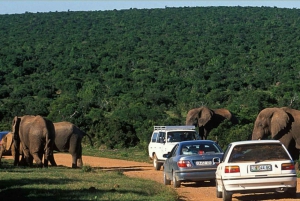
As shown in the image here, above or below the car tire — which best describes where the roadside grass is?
above

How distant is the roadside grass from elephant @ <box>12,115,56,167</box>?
4488 millimetres

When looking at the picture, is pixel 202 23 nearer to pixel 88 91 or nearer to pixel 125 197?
pixel 88 91

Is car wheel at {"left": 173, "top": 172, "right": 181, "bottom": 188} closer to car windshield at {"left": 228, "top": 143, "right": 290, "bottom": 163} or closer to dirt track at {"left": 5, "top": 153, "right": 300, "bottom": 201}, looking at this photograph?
dirt track at {"left": 5, "top": 153, "right": 300, "bottom": 201}

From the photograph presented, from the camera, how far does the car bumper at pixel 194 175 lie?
18.0 m

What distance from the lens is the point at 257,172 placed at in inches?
567

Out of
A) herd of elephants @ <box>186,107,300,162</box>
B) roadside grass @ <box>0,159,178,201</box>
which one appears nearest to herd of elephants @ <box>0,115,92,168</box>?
roadside grass @ <box>0,159,178,201</box>

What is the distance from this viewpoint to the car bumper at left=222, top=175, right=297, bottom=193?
14.4 m

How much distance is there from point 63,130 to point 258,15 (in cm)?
12706

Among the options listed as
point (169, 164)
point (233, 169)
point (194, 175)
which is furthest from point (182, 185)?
point (233, 169)

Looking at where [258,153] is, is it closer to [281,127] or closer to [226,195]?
[226,195]

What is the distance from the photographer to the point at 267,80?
246 ft

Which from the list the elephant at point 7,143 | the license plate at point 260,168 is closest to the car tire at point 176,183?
the license plate at point 260,168

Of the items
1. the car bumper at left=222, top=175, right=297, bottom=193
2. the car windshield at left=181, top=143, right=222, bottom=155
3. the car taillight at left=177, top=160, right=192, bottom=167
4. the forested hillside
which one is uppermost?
the car bumper at left=222, top=175, right=297, bottom=193

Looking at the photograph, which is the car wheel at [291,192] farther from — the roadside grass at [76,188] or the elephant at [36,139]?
the elephant at [36,139]
